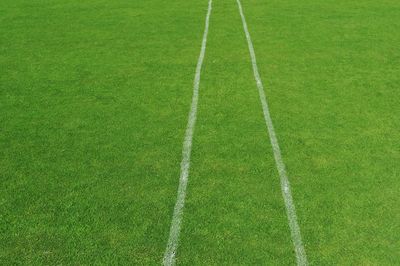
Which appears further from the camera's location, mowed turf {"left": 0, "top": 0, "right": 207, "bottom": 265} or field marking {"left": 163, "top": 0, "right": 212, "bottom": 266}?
mowed turf {"left": 0, "top": 0, "right": 207, "bottom": 265}

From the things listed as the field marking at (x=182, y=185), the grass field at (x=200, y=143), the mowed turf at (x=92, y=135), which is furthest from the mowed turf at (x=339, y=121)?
the mowed turf at (x=92, y=135)

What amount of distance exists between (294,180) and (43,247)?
336 cm

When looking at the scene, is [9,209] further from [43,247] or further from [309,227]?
[309,227]

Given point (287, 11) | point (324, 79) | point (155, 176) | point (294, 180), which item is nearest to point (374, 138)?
point (294, 180)

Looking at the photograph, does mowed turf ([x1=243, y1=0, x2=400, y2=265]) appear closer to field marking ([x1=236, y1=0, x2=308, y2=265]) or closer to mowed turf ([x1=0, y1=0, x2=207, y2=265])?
field marking ([x1=236, y1=0, x2=308, y2=265])

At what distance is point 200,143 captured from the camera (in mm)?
7188

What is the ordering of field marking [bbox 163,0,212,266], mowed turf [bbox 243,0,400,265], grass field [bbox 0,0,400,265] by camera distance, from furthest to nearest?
mowed turf [bbox 243,0,400,265]
grass field [bbox 0,0,400,265]
field marking [bbox 163,0,212,266]

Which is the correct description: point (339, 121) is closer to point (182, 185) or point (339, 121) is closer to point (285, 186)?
point (285, 186)

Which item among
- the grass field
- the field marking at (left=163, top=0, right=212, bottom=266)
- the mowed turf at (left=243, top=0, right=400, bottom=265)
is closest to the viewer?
the field marking at (left=163, top=0, right=212, bottom=266)

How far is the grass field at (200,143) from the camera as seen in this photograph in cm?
526

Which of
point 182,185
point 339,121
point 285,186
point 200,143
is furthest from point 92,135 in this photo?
point 339,121

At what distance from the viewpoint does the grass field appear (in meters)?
5.26

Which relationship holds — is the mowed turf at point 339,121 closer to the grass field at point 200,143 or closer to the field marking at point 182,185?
the grass field at point 200,143

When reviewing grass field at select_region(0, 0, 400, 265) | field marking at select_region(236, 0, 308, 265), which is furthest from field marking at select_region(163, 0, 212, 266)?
field marking at select_region(236, 0, 308, 265)
